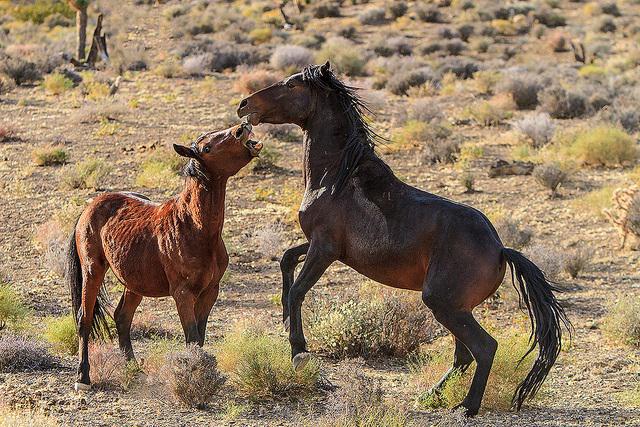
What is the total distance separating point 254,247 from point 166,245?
6856 millimetres

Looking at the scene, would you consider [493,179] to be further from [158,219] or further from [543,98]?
[158,219]

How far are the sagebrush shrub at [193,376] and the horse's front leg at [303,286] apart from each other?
645mm

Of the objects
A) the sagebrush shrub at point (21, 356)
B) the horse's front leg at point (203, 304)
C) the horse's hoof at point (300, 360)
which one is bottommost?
the sagebrush shrub at point (21, 356)

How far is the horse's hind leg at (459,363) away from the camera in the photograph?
7516mm

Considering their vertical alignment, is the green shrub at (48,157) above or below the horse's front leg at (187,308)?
below

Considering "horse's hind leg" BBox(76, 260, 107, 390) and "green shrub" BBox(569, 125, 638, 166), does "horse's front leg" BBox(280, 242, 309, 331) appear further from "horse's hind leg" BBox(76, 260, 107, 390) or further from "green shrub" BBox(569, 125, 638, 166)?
"green shrub" BBox(569, 125, 638, 166)

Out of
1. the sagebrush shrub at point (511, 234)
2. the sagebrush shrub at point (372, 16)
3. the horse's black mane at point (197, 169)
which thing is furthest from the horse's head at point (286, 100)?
the sagebrush shrub at point (372, 16)

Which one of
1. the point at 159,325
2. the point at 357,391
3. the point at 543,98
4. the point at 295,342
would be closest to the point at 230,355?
the point at 295,342

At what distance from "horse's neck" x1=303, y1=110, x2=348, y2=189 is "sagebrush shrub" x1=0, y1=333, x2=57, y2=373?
2914mm

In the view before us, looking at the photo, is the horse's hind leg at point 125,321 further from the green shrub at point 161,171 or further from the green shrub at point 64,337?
the green shrub at point 161,171

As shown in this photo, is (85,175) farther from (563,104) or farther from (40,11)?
(40,11)

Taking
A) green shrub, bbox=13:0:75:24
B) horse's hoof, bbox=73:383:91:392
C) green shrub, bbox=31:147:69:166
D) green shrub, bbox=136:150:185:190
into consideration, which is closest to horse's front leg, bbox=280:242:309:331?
horse's hoof, bbox=73:383:91:392

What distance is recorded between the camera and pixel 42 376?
833 cm

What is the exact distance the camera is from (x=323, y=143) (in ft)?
25.2
